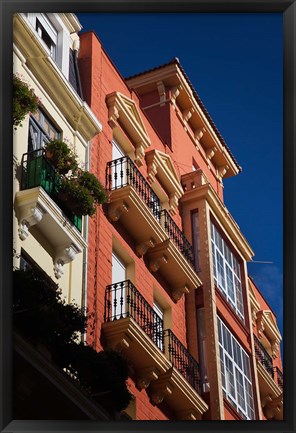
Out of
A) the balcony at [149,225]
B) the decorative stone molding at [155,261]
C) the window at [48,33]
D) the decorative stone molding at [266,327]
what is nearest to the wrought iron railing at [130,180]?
the balcony at [149,225]

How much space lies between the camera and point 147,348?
650 inches

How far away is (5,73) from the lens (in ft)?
35.3

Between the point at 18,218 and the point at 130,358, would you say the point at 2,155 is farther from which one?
the point at 130,358

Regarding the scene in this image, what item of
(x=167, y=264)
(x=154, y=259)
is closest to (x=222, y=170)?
(x=167, y=264)

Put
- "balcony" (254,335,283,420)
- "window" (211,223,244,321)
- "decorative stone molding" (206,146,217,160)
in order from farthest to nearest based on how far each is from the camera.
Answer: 1. "decorative stone molding" (206,146,217,160)
2. "window" (211,223,244,321)
3. "balcony" (254,335,283,420)

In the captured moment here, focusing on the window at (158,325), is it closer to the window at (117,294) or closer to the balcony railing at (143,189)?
the window at (117,294)

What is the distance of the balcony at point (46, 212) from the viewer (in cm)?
1448

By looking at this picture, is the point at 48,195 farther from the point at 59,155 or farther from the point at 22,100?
the point at 22,100

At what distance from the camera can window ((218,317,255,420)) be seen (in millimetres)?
19250

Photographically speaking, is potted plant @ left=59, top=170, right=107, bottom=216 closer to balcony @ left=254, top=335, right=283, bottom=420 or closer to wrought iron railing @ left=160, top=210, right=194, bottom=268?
wrought iron railing @ left=160, top=210, right=194, bottom=268

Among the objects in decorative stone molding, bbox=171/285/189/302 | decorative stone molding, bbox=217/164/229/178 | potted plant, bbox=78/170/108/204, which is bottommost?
potted plant, bbox=78/170/108/204

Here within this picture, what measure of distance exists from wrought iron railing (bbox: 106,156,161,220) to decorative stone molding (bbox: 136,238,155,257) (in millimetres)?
669

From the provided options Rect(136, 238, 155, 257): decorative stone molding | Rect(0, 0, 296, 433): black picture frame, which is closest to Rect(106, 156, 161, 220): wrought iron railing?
Rect(136, 238, 155, 257): decorative stone molding

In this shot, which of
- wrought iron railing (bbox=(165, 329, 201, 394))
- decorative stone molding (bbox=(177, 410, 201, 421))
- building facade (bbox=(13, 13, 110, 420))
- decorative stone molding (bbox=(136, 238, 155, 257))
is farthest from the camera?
decorative stone molding (bbox=(136, 238, 155, 257))
